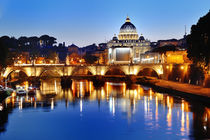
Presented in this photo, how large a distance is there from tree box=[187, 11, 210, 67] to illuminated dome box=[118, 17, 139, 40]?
3949 inches

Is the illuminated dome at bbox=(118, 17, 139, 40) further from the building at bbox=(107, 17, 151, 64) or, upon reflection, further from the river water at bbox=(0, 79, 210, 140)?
the river water at bbox=(0, 79, 210, 140)

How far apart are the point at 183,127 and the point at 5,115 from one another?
1515 centimetres

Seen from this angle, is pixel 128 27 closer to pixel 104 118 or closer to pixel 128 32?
pixel 128 32

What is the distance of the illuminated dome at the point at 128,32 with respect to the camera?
456 feet

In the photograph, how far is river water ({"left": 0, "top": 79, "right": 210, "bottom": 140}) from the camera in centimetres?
2420

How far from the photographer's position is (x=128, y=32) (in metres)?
140

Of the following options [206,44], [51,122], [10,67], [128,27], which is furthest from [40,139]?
[128,27]

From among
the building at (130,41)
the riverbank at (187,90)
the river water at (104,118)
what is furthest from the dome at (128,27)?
the river water at (104,118)

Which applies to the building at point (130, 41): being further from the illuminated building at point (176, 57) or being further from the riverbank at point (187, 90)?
the riverbank at point (187, 90)

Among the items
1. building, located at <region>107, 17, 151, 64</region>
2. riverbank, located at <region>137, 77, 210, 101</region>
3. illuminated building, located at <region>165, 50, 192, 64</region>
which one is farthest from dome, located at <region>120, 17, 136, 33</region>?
riverbank, located at <region>137, 77, 210, 101</region>

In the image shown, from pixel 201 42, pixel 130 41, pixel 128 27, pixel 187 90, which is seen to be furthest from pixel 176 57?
pixel 128 27

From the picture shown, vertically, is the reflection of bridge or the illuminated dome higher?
the illuminated dome

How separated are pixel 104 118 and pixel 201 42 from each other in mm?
14400

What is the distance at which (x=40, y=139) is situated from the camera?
23.3m
